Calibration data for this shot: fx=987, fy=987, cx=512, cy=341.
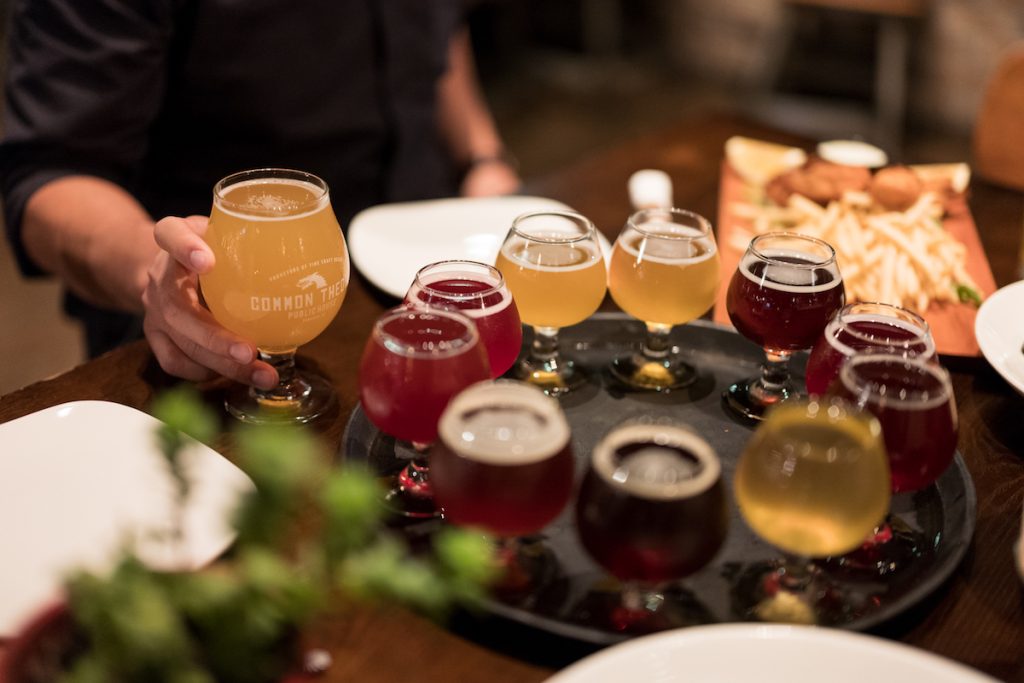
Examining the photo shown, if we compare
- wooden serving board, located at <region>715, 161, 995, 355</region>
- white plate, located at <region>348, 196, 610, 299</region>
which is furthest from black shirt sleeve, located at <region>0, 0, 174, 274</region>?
wooden serving board, located at <region>715, 161, 995, 355</region>

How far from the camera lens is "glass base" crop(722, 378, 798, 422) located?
138 centimetres

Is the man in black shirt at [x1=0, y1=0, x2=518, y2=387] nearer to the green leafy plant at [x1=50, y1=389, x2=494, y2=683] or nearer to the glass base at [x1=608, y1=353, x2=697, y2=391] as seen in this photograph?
the glass base at [x1=608, y1=353, x2=697, y2=391]

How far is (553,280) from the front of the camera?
139 centimetres

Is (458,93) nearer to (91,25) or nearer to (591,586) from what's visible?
(91,25)

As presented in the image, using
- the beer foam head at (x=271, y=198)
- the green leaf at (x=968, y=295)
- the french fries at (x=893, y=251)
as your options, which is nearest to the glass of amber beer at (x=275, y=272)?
the beer foam head at (x=271, y=198)

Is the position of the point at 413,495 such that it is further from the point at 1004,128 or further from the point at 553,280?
the point at 1004,128

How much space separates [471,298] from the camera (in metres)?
1.27

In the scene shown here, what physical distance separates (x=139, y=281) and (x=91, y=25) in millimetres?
527

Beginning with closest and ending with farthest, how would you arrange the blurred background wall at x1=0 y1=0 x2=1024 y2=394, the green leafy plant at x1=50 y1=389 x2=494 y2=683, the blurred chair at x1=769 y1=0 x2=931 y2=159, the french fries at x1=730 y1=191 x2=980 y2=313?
the green leafy plant at x1=50 y1=389 x2=494 y2=683
the french fries at x1=730 y1=191 x2=980 y2=313
the blurred chair at x1=769 y1=0 x2=931 y2=159
the blurred background wall at x1=0 y1=0 x2=1024 y2=394

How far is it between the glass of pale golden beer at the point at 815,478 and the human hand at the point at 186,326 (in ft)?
2.35

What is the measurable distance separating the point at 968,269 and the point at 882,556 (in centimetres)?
90

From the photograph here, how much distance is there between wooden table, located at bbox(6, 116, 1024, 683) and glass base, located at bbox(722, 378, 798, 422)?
24cm

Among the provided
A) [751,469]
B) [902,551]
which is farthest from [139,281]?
[902,551]

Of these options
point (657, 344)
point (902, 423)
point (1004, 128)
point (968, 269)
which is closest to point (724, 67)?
point (1004, 128)
